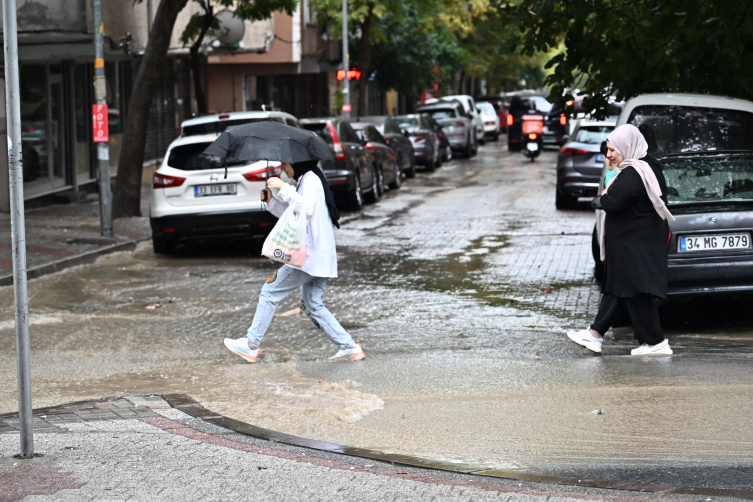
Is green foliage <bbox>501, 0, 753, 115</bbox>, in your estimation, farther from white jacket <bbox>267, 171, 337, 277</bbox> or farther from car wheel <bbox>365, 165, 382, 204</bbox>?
car wheel <bbox>365, 165, 382, 204</bbox>

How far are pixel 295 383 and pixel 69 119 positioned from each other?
17267 millimetres

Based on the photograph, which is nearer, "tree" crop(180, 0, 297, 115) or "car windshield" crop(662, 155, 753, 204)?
"car windshield" crop(662, 155, 753, 204)

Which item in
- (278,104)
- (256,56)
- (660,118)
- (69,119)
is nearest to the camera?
(660,118)

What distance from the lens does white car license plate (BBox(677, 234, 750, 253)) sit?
875cm

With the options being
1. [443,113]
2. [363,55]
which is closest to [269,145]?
[443,113]

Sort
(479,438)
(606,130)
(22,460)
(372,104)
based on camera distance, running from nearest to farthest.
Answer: (22,460) < (479,438) < (606,130) < (372,104)

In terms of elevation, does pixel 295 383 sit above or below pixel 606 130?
below

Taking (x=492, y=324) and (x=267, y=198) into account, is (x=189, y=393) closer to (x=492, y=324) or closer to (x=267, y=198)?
(x=267, y=198)

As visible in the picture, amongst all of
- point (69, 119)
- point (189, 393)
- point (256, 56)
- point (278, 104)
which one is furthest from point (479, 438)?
point (278, 104)

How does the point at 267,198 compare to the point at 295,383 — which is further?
the point at 267,198

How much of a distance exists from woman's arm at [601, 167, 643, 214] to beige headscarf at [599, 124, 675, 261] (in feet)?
0.12

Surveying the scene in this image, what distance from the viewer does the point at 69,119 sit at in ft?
76.5

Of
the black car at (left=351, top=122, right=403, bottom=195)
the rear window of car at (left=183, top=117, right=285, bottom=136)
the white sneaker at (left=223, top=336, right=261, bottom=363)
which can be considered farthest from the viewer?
the black car at (left=351, top=122, right=403, bottom=195)

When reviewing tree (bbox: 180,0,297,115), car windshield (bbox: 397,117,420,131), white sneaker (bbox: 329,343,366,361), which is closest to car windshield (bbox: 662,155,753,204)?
white sneaker (bbox: 329,343,366,361)
